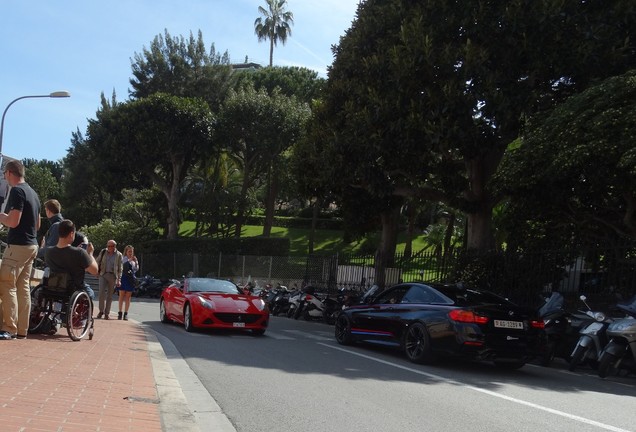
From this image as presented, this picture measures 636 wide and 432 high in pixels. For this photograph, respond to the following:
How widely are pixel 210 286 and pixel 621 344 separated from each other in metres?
9.25

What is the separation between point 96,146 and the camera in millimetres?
42594

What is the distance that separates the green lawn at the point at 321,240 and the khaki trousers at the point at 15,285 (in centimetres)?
3710

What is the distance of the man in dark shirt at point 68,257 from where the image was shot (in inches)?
391

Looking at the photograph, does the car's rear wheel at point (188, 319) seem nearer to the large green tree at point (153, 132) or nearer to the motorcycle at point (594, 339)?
the motorcycle at point (594, 339)

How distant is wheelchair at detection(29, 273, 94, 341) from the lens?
391 inches

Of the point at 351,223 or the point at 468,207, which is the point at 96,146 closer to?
the point at 351,223

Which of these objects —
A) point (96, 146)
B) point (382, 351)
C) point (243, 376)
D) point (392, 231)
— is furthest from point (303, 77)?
point (243, 376)

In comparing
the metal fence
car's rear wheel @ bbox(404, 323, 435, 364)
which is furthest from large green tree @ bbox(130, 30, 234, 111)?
car's rear wheel @ bbox(404, 323, 435, 364)

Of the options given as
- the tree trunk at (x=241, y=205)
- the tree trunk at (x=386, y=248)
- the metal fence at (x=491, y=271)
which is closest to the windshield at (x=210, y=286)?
the metal fence at (x=491, y=271)

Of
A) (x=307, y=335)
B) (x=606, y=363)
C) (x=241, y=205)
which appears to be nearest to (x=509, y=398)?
(x=606, y=363)

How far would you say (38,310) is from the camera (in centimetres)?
1013

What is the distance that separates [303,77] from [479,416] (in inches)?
1857

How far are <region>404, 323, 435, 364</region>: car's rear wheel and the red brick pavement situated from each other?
4.24m

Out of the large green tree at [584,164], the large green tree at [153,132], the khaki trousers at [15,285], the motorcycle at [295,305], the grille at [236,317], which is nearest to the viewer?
the khaki trousers at [15,285]
